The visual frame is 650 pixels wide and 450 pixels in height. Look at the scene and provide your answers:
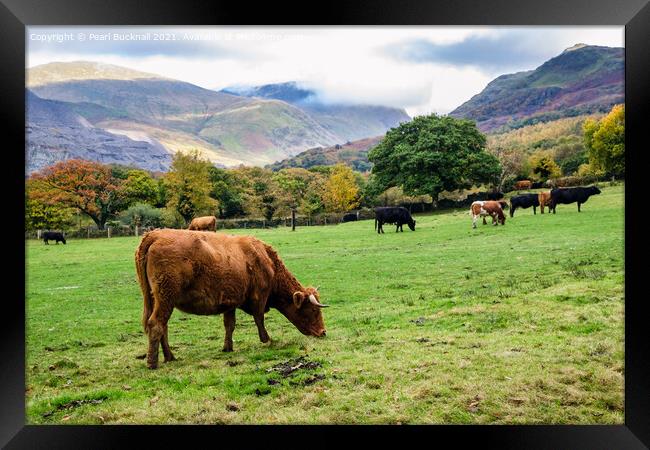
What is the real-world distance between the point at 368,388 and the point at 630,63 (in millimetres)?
4527

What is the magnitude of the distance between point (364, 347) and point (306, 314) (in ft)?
2.97

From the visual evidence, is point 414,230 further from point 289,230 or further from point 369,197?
point 289,230

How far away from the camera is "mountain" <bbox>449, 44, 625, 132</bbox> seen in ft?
23.6

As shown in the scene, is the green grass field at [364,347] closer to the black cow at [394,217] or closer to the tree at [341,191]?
the tree at [341,191]

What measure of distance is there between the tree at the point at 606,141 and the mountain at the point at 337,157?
12.6ft

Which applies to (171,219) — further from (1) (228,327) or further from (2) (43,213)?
(1) (228,327)

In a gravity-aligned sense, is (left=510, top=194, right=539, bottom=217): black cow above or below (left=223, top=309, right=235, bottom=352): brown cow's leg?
above

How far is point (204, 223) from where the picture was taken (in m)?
7.30

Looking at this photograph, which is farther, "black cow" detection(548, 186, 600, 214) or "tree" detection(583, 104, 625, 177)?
"black cow" detection(548, 186, 600, 214)

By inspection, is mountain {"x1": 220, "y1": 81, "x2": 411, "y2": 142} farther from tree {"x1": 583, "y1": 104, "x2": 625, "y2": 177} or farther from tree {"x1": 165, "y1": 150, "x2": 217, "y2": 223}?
tree {"x1": 583, "y1": 104, "x2": 625, "y2": 177}

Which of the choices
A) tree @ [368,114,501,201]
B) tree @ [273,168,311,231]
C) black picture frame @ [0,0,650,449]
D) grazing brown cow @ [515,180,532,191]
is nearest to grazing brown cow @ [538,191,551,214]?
grazing brown cow @ [515,180,532,191]

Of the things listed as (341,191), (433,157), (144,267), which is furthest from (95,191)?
(433,157)

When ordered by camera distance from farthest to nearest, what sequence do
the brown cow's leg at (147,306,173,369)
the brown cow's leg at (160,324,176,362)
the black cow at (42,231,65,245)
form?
1. the black cow at (42,231,65,245)
2. the brown cow's leg at (160,324,176,362)
3. the brown cow's leg at (147,306,173,369)

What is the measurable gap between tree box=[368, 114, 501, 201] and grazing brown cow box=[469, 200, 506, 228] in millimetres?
598
